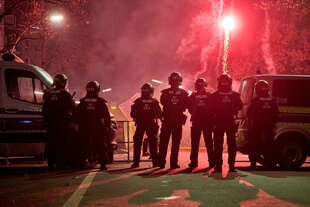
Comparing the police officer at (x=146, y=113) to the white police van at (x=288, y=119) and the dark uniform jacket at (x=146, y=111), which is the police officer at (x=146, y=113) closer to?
the dark uniform jacket at (x=146, y=111)

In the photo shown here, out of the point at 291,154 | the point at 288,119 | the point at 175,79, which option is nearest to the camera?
the point at 175,79

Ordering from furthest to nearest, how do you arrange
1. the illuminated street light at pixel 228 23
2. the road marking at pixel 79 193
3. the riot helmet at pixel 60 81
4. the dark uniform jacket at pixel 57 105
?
the illuminated street light at pixel 228 23
the riot helmet at pixel 60 81
the dark uniform jacket at pixel 57 105
the road marking at pixel 79 193

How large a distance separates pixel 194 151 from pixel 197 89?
4.53ft

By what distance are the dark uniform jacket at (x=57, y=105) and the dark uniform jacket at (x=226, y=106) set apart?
309 centimetres

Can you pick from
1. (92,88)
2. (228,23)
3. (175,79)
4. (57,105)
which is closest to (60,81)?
(57,105)

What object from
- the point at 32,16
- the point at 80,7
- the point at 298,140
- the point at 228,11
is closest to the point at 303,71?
the point at 228,11

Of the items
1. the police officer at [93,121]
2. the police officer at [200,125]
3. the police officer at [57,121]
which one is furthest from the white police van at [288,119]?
the police officer at [57,121]

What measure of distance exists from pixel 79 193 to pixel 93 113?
3716 mm

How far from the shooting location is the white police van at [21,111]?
36.3ft

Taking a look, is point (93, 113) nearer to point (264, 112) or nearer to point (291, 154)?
point (264, 112)

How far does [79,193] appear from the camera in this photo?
7.29 metres

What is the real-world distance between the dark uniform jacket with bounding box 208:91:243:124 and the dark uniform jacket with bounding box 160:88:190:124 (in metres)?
0.82

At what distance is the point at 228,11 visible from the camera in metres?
30.2

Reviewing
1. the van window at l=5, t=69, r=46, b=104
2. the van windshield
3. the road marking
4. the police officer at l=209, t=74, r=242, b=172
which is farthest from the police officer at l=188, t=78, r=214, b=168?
the van window at l=5, t=69, r=46, b=104
